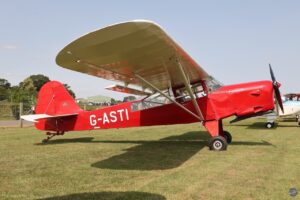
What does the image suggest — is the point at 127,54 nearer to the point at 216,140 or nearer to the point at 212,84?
the point at 216,140

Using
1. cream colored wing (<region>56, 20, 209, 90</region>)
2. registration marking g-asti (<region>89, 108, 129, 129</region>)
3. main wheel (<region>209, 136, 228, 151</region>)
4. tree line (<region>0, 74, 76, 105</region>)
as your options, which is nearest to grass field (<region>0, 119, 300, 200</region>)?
main wheel (<region>209, 136, 228, 151</region>)

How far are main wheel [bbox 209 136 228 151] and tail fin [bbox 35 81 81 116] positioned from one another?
5427 mm

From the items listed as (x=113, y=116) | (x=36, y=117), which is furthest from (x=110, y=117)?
(x=36, y=117)

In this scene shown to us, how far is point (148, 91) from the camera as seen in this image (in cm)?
1253

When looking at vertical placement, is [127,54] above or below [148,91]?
above

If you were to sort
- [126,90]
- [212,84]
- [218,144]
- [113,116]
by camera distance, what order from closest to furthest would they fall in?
[218,144], [212,84], [113,116], [126,90]

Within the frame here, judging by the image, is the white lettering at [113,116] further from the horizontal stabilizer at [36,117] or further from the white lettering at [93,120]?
the horizontal stabilizer at [36,117]

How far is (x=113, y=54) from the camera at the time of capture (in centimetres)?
627

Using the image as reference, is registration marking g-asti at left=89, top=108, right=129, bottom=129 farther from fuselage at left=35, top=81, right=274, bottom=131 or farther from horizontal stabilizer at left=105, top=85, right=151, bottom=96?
horizontal stabilizer at left=105, top=85, right=151, bottom=96

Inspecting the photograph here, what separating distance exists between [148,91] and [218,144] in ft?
14.9

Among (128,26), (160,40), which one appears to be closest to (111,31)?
(128,26)

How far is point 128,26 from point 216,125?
219 inches

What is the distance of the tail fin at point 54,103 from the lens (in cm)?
1174

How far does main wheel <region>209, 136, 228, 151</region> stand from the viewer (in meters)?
8.78
